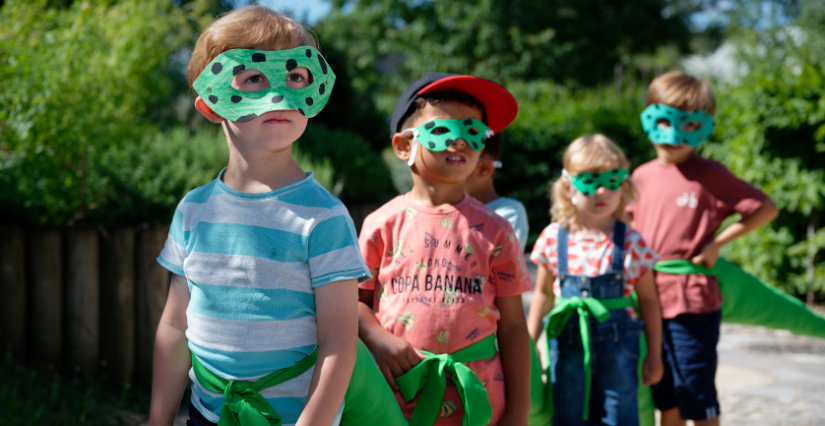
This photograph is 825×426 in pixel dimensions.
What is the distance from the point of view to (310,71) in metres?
1.62

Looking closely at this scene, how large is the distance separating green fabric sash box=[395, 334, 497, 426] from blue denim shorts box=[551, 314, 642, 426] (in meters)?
0.88

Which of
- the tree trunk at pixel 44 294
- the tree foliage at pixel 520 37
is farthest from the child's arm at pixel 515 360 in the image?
the tree foliage at pixel 520 37

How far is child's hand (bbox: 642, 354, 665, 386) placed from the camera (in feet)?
9.86

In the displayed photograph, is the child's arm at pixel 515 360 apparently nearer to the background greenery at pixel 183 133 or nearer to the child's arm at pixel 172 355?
the child's arm at pixel 172 355

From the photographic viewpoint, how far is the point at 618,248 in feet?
9.55

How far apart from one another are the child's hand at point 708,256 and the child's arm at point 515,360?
156 cm

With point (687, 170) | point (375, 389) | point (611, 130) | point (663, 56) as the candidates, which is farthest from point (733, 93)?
point (663, 56)

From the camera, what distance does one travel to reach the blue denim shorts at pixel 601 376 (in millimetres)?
2779

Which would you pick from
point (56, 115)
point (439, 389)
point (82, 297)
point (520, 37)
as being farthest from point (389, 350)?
point (520, 37)

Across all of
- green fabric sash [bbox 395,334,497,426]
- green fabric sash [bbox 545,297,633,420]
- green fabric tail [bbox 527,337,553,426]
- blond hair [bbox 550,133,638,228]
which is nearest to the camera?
green fabric sash [bbox 395,334,497,426]

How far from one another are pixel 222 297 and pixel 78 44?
12.1 ft

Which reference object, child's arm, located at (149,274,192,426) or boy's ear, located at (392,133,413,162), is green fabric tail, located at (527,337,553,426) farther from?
child's arm, located at (149,274,192,426)

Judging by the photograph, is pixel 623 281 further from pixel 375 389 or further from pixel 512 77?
pixel 512 77

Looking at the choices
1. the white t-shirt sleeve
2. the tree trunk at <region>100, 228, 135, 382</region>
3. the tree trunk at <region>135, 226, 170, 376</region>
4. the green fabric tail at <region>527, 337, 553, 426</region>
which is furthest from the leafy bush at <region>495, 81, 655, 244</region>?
the green fabric tail at <region>527, 337, 553, 426</region>
